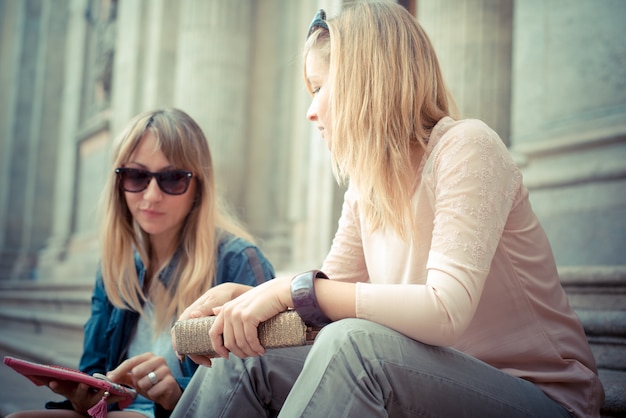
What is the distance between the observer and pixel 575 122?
3.46 meters

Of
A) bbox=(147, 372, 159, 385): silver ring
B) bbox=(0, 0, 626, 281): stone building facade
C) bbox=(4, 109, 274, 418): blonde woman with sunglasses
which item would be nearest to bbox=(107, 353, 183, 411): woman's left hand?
bbox=(147, 372, 159, 385): silver ring

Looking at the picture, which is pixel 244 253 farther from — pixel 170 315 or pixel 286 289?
pixel 286 289

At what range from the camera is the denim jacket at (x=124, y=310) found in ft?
7.98

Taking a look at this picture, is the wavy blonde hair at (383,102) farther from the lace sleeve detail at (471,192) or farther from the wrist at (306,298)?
the wrist at (306,298)

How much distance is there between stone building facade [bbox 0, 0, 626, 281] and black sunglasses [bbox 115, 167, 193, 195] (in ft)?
2.19

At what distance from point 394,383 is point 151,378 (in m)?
0.93

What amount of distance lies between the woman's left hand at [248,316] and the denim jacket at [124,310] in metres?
0.74

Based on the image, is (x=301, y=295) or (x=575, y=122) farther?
(x=575, y=122)

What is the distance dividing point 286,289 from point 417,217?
1.33 feet

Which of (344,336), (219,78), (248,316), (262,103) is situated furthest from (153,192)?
(262,103)

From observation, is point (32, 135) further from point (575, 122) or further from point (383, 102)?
point (383, 102)

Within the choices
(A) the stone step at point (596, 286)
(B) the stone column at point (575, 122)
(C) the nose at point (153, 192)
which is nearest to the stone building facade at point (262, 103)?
(B) the stone column at point (575, 122)

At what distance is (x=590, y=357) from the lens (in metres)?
1.68

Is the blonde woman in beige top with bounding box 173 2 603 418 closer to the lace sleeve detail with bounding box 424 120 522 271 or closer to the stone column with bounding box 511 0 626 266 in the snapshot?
the lace sleeve detail with bounding box 424 120 522 271
